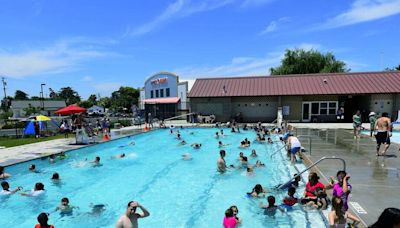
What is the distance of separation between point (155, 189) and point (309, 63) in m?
43.0

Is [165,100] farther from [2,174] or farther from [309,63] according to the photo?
[2,174]

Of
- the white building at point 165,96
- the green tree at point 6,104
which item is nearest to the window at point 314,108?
the white building at point 165,96

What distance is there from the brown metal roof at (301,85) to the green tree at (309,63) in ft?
59.3

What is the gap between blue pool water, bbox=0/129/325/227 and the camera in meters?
7.48

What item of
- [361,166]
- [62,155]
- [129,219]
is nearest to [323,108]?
[361,166]

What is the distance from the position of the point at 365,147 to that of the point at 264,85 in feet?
57.2

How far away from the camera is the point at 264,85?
2973 centimetres

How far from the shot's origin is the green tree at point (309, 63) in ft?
152

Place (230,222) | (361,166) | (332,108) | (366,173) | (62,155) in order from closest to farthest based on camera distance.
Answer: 1. (230,222)
2. (366,173)
3. (361,166)
4. (62,155)
5. (332,108)

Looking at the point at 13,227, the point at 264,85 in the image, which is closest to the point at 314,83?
the point at 264,85

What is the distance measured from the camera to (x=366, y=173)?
333 inches

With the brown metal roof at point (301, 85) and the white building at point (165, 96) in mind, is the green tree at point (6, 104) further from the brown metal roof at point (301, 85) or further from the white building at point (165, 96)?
the brown metal roof at point (301, 85)

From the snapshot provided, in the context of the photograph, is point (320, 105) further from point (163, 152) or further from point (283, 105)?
point (163, 152)

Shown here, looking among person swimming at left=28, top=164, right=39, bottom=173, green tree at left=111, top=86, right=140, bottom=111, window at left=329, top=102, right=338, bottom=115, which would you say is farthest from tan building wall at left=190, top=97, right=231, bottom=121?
green tree at left=111, top=86, right=140, bottom=111
